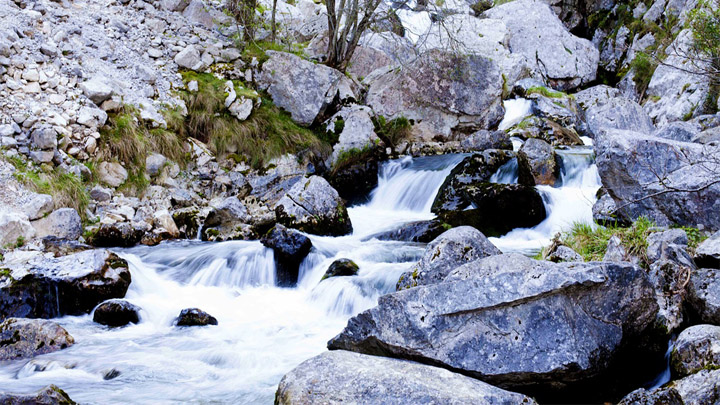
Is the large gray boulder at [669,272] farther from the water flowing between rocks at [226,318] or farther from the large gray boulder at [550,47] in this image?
the large gray boulder at [550,47]

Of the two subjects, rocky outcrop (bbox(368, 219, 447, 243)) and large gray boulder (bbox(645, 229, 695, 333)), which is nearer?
large gray boulder (bbox(645, 229, 695, 333))

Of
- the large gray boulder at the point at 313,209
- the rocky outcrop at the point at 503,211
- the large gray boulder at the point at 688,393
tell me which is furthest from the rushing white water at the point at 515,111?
the large gray boulder at the point at 688,393

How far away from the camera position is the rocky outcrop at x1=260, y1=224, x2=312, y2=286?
698 cm

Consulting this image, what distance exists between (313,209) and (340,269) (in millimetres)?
2118

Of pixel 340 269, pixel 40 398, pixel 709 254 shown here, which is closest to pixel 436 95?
pixel 340 269

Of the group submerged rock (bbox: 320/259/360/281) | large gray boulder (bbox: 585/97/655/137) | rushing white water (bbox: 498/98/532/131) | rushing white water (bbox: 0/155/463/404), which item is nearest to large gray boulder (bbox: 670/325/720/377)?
rushing white water (bbox: 0/155/463/404)

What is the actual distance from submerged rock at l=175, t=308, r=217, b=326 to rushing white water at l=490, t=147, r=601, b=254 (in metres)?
4.41

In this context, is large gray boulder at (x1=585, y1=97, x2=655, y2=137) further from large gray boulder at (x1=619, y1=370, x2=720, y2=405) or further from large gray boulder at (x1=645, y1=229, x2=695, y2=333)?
large gray boulder at (x1=619, y1=370, x2=720, y2=405)

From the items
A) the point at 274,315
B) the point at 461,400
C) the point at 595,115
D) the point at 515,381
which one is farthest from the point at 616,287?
the point at 595,115

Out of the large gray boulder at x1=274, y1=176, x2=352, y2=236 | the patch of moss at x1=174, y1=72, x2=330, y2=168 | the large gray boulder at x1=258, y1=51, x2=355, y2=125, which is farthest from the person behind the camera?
the large gray boulder at x1=258, y1=51, x2=355, y2=125

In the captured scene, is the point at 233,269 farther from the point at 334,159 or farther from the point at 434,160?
the point at 434,160

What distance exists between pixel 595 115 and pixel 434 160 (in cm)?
456

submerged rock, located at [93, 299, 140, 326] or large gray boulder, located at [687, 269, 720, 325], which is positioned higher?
large gray boulder, located at [687, 269, 720, 325]

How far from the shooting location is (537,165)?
401 inches
